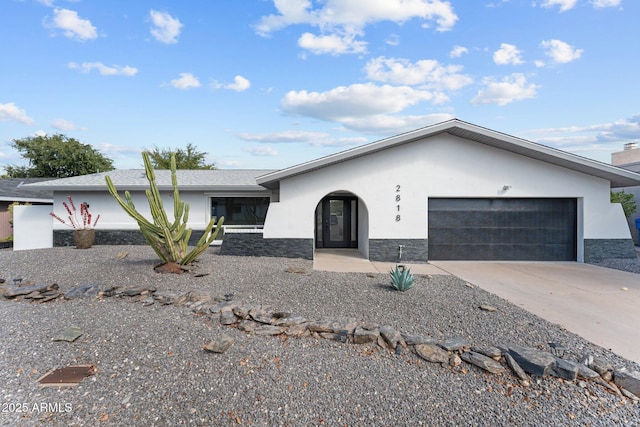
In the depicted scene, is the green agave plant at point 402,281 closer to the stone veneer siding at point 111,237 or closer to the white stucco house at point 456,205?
the white stucco house at point 456,205

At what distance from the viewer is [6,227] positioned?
1650cm

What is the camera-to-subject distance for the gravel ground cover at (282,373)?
9.72 feet

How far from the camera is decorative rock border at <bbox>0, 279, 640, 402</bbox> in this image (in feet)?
11.7

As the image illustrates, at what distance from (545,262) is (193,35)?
1536 cm

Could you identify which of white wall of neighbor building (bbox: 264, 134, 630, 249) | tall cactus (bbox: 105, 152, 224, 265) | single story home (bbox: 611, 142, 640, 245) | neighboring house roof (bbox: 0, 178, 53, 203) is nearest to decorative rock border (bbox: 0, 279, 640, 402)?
tall cactus (bbox: 105, 152, 224, 265)

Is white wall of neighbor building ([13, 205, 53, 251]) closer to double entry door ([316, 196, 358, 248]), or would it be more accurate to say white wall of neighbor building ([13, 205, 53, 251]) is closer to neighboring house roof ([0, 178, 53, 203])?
neighboring house roof ([0, 178, 53, 203])

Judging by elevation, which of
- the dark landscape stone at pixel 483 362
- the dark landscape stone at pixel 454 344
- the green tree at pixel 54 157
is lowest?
the dark landscape stone at pixel 483 362

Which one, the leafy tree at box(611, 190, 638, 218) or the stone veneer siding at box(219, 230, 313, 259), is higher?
the leafy tree at box(611, 190, 638, 218)

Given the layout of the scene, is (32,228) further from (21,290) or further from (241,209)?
(21,290)

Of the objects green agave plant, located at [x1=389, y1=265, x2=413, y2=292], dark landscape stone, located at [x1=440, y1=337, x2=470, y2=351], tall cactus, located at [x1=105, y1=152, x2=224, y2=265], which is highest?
tall cactus, located at [x1=105, y1=152, x2=224, y2=265]

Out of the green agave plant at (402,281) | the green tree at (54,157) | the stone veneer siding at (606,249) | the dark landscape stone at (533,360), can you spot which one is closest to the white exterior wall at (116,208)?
the green agave plant at (402,281)

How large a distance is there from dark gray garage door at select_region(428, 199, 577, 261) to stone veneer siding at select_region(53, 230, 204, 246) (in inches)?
409

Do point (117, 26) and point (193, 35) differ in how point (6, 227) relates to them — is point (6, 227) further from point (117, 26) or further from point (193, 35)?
point (193, 35)

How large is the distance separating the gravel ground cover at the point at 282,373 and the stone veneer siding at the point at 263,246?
188 inches
